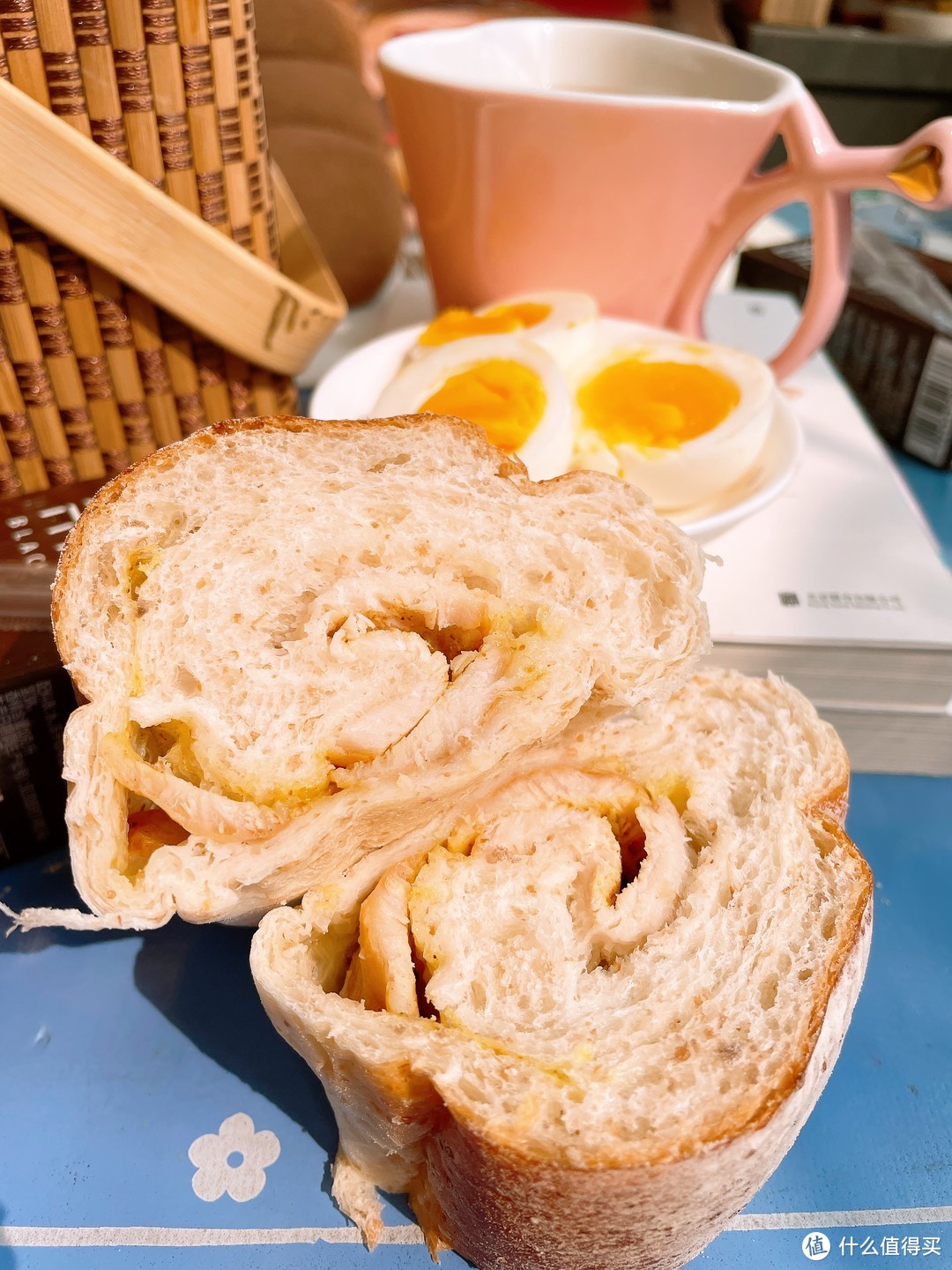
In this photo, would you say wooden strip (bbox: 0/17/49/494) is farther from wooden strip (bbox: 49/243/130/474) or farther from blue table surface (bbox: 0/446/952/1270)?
blue table surface (bbox: 0/446/952/1270)

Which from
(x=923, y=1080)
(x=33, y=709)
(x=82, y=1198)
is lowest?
(x=923, y=1080)

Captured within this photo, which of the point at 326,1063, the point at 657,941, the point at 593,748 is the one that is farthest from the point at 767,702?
the point at 326,1063

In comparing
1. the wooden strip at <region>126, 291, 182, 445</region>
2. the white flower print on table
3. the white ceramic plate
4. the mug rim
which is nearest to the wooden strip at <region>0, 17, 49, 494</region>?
the wooden strip at <region>126, 291, 182, 445</region>

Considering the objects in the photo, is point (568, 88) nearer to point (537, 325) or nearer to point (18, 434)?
point (537, 325)

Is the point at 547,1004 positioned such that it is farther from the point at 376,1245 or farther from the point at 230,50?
the point at 230,50

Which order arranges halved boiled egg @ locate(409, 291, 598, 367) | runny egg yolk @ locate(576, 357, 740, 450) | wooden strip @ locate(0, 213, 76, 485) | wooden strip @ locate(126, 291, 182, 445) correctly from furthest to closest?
halved boiled egg @ locate(409, 291, 598, 367), runny egg yolk @ locate(576, 357, 740, 450), wooden strip @ locate(126, 291, 182, 445), wooden strip @ locate(0, 213, 76, 485)

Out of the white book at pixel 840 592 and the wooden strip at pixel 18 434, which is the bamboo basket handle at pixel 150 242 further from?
the white book at pixel 840 592

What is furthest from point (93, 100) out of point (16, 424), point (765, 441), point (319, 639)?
point (765, 441)
